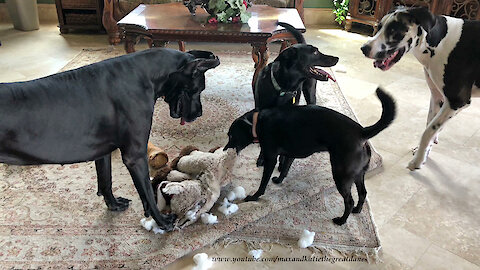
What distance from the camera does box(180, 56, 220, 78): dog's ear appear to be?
4.53ft

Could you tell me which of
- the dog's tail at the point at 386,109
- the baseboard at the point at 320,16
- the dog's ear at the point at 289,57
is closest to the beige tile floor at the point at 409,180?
the dog's tail at the point at 386,109

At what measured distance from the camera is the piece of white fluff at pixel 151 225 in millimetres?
1575

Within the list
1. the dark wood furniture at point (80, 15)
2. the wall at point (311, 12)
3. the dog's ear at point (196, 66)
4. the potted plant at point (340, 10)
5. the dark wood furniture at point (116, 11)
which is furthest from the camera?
the wall at point (311, 12)

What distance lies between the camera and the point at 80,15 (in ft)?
14.1

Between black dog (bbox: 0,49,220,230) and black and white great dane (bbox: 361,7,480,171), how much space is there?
946 mm

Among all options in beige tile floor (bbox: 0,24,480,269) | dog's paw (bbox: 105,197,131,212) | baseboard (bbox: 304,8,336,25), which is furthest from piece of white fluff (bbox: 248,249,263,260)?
baseboard (bbox: 304,8,336,25)

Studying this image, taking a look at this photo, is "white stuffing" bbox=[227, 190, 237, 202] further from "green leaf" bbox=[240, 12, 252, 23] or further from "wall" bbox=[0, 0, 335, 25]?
→ "wall" bbox=[0, 0, 335, 25]

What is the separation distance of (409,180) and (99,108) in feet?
5.07

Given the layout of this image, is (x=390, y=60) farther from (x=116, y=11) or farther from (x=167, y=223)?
(x=116, y=11)

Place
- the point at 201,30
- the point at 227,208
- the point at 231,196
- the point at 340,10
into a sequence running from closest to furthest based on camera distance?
the point at 227,208 → the point at 231,196 → the point at 201,30 → the point at 340,10

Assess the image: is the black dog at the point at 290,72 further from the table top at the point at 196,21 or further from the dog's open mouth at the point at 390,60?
the table top at the point at 196,21

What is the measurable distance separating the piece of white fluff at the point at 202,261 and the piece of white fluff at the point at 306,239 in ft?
1.20

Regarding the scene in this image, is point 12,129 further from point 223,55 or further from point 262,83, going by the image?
point 223,55

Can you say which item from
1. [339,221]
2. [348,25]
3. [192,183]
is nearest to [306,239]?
[339,221]
